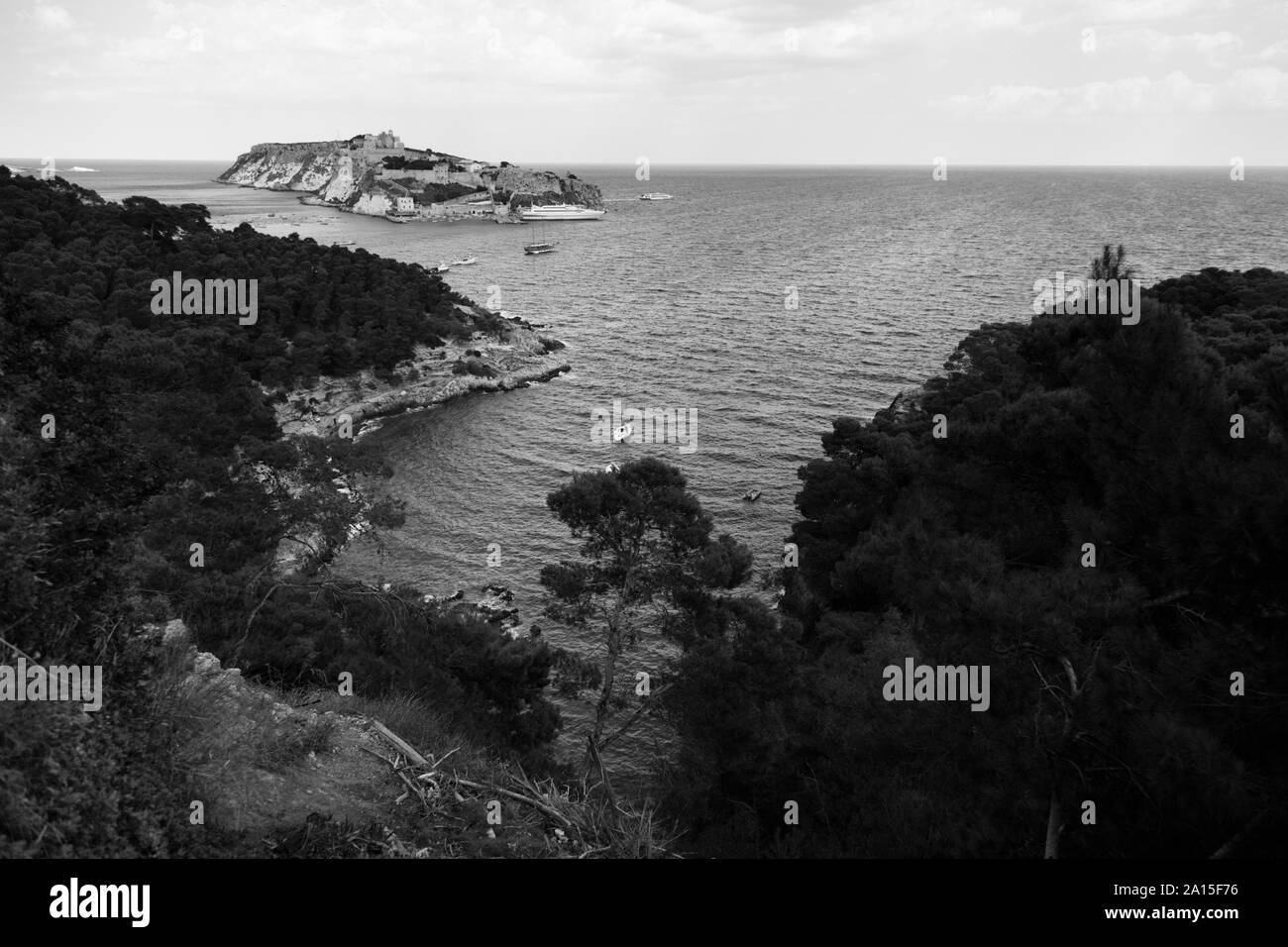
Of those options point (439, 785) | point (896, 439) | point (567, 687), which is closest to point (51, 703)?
point (439, 785)

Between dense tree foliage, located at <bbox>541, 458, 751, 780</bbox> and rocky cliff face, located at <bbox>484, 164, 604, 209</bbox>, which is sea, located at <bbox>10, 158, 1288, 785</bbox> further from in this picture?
rocky cliff face, located at <bbox>484, 164, 604, 209</bbox>

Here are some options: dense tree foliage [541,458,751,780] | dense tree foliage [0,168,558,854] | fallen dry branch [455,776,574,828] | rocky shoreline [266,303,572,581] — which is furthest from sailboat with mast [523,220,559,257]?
fallen dry branch [455,776,574,828]

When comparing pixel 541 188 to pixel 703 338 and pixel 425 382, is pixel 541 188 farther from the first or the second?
pixel 425 382

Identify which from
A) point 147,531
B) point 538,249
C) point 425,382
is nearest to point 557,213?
point 538,249

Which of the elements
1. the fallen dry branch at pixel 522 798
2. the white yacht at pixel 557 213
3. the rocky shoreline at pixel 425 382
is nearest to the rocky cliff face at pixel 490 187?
the white yacht at pixel 557 213

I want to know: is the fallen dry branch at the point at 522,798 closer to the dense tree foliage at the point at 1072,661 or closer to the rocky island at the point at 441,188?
the dense tree foliage at the point at 1072,661

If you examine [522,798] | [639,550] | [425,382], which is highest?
[425,382]
